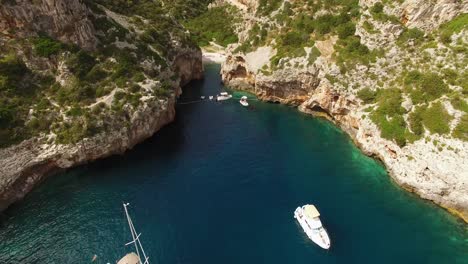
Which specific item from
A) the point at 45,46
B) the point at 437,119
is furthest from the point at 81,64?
the point at 437,119

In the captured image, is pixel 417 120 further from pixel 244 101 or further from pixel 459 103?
pixel 244 101

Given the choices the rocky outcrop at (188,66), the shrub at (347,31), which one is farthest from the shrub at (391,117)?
the rocky outcrop at (188,66)

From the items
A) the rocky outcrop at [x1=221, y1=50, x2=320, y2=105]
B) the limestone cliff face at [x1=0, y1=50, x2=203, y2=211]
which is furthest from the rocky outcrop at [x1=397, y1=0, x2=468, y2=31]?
the limestone cliff face at [x1=0, y1=50, x2=203, y2=211]

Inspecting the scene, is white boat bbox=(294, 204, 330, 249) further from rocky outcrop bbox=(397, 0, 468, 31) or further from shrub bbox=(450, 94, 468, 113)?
rocky outcrop bbox=(397, 0, 468, 31)

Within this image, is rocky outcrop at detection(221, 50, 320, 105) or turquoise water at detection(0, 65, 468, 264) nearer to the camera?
turquoise water at detection(0, 65, 468, 264)

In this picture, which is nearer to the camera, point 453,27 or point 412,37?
point 453,27

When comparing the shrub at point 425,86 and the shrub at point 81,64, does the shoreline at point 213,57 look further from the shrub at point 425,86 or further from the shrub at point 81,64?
the shrub at point 425,86
